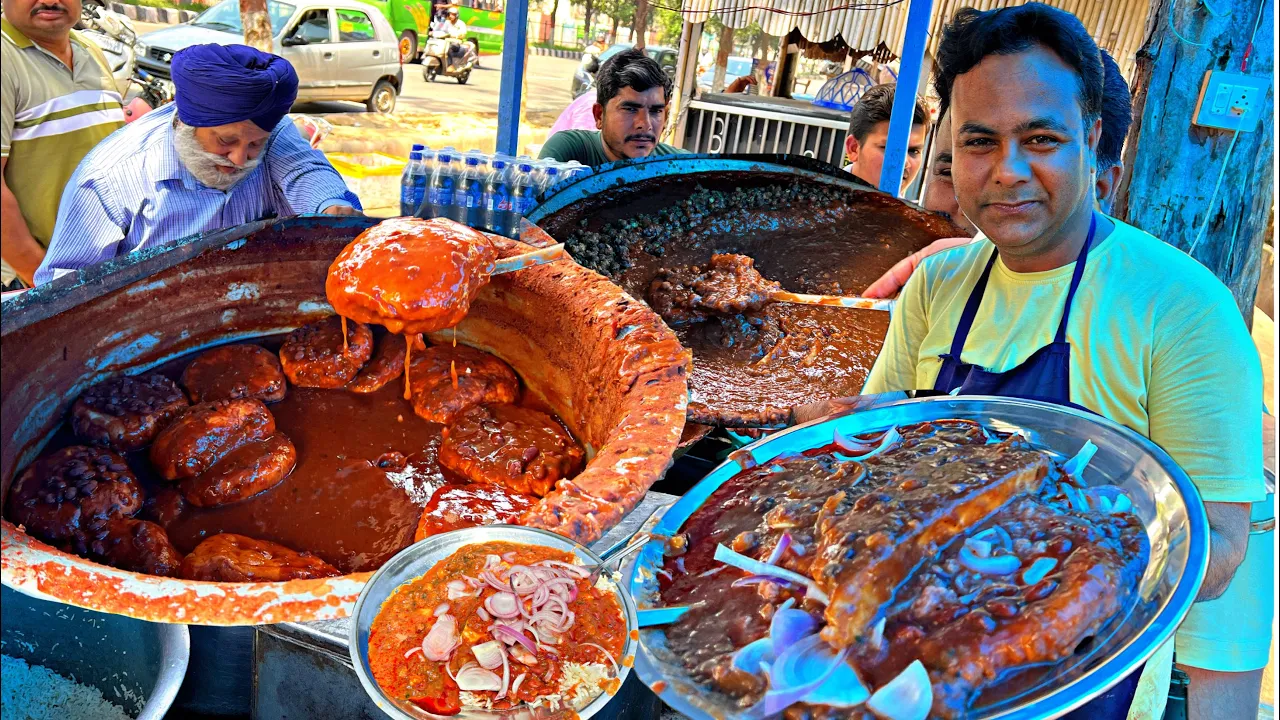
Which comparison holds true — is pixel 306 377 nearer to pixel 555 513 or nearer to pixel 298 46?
pixel 555 513

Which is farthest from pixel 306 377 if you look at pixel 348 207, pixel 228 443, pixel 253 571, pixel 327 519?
pixel 348 207

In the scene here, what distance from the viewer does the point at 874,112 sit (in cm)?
468

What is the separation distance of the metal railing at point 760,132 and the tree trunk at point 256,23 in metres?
5.50

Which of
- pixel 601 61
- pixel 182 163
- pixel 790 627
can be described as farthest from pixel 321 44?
pixel 790 627

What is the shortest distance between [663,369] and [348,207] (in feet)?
6.82

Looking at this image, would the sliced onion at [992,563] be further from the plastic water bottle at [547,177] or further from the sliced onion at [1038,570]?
the plastic water bottle at [547,177]

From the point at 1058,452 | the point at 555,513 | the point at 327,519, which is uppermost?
A: the point at 1058,452

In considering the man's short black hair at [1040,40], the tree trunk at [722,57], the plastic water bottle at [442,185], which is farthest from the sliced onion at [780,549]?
the tree trunk at [722,57]

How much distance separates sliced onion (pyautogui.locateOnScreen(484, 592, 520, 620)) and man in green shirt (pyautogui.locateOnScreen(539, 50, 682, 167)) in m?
3.80

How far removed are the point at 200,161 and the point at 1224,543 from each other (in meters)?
3.33

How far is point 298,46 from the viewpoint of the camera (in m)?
13.3

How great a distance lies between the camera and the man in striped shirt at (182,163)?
2793mm

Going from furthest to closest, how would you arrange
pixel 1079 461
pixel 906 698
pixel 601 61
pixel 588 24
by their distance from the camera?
pixel 588 24, pixel 601 61, pixel 1079 461, pixel 906 698

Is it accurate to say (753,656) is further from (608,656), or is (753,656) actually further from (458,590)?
(458,590)
